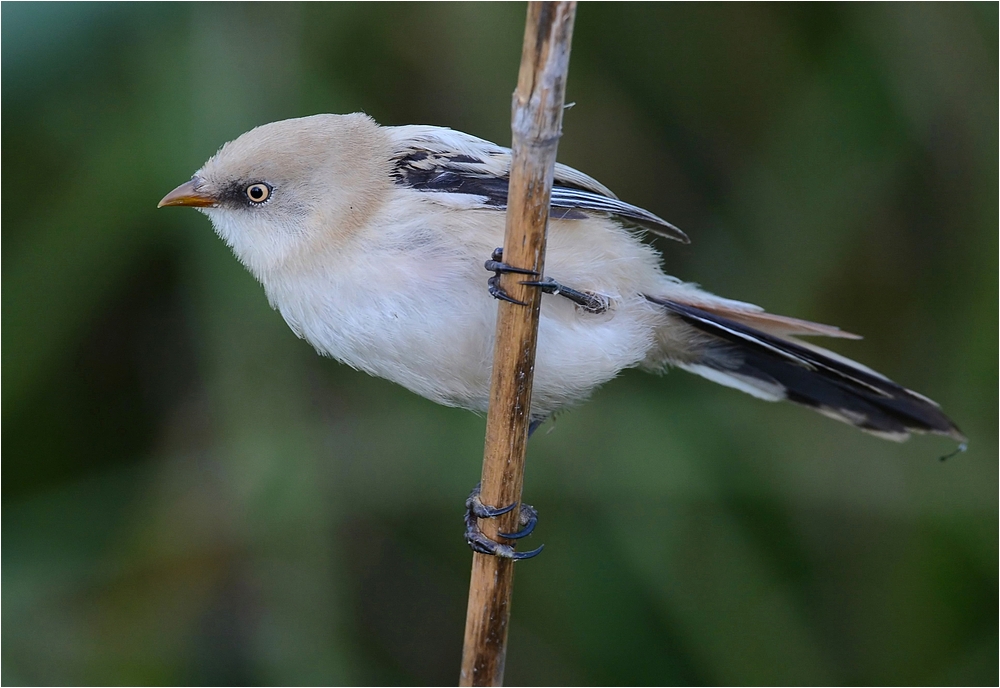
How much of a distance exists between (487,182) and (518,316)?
2.44 ft

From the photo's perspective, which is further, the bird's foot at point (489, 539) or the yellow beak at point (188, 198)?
the yellow beak at point (188, 198)

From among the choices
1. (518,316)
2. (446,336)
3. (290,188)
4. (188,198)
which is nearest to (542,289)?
(518,316)

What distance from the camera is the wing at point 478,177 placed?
2.90 meters

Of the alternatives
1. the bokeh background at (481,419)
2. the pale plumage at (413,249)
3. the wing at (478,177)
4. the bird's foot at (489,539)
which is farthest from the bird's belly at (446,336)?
the bokeh background at (481,419)

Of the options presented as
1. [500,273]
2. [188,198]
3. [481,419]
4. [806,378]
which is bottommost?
[481,419]

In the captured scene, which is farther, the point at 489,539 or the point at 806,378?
the point at 806,378

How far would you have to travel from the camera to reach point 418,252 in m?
2.76

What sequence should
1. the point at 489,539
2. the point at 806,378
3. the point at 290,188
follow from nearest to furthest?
1. the point at 489,539
2. the point at 290,188
3. the point at 806,378

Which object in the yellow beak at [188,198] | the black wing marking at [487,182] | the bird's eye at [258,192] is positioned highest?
the black wing marking at [487,182]

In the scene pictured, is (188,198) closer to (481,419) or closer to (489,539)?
(489,539)

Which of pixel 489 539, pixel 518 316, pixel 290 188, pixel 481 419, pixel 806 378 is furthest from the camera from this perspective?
pixel 481 419

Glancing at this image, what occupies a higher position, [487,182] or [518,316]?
[487,182]

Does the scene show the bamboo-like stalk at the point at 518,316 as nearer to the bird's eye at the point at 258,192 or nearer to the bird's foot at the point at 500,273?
the bird's foot at the point at 500,273

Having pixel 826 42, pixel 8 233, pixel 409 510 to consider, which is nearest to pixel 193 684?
pixel 409 510
